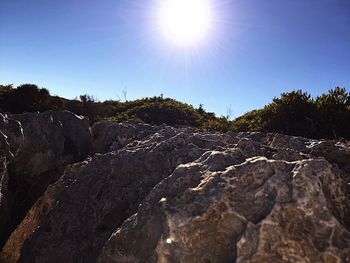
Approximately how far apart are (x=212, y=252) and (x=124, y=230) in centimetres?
97

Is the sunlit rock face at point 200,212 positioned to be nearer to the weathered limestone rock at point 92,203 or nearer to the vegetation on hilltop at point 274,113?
the weathered limestone rock at point 92,203

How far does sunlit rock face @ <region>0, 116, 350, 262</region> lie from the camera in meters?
2.85

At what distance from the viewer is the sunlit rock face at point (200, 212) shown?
285 cm

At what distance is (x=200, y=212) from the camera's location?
316cm

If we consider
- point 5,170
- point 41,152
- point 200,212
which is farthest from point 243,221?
point 41,152

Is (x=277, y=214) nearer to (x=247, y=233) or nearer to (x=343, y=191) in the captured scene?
(x=247, y=233)

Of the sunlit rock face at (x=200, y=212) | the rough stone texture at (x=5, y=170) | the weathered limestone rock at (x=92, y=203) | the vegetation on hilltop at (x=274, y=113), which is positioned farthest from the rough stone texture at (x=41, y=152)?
the vegetation on hilltop at (x=274, y=113)

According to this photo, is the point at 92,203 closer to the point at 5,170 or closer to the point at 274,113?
the point at 5,170

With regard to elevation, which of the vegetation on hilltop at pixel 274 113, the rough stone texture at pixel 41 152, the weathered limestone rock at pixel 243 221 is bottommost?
the weathered limestone rock at pixel 243 221

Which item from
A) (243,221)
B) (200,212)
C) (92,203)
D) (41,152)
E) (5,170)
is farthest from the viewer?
(41,152)

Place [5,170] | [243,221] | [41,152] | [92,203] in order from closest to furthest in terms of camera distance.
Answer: [243,221] < [92,203] < [5,170] < [41,152]

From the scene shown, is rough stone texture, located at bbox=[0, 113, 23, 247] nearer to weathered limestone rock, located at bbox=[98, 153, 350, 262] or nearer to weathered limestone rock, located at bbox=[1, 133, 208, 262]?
weathered limestone rock, located at bbox=[1, 133, 208, 262]

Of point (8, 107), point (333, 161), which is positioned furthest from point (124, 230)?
point (8, 107)

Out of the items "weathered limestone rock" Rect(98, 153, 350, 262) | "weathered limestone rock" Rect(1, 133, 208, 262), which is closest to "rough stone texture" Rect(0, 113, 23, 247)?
"weathered limestone rock" Rect(1, 133, 208, 262)
